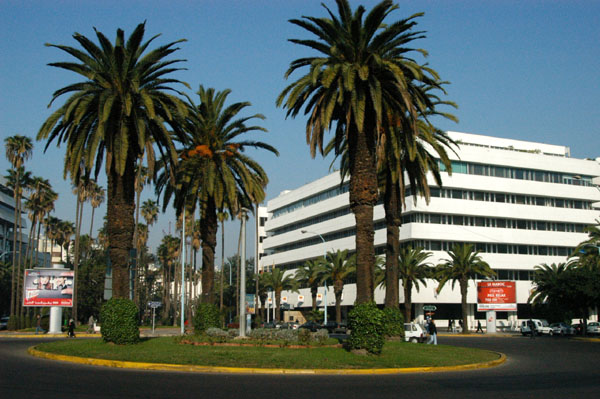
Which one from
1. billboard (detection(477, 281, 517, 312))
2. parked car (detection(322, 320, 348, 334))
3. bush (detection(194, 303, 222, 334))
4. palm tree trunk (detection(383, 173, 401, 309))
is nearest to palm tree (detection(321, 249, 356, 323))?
parked car (detection(322, 320, 348, 334))

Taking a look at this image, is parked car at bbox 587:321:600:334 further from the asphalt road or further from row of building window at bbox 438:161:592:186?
the asphalt road

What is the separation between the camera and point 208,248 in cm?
3450

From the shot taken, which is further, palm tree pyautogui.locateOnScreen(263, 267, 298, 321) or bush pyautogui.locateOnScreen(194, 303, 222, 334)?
palm tree pyautogui.locateOnScreen(263, 267, 298, 321)

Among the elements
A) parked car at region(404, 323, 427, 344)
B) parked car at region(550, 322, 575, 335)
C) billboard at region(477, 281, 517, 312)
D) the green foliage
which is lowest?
parked car at region(550, 322, 575, 335)

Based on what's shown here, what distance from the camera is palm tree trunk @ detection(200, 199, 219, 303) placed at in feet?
113

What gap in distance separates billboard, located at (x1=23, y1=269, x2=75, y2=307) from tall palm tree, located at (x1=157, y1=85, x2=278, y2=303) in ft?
74.2

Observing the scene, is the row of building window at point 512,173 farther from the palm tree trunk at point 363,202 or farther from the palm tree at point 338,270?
the palm tree trunk at point 363,202

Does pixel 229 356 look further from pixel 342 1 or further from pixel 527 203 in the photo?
pixel 527 203

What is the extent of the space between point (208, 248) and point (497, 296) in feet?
133

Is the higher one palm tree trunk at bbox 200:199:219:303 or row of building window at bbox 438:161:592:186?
row of building window at bbox 438:161:592:186

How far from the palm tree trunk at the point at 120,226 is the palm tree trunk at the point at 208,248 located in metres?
5.66

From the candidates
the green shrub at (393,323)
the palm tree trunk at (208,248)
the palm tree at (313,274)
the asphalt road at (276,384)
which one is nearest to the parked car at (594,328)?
the palm tree at (313,274)

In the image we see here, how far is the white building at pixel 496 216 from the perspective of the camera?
247 feet

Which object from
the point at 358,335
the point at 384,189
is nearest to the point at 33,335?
the point at 384,189
